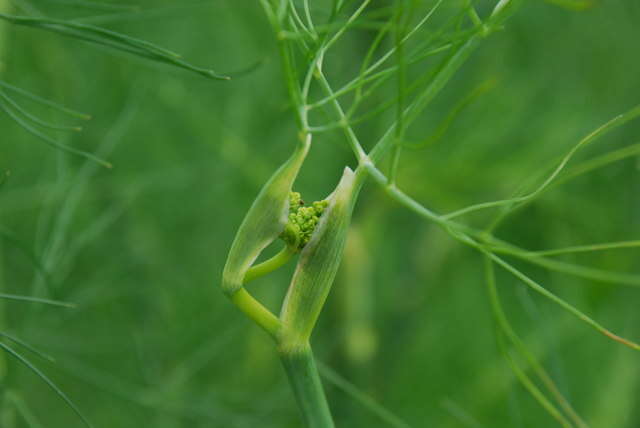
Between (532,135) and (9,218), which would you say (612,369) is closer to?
(532,135)

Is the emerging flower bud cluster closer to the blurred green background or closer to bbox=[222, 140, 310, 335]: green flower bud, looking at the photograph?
bbox=[222, 140, 310, 335]: green flower bud

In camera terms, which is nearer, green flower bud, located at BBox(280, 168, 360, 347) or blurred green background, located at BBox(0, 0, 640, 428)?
green flower bud, located at BBox(280, 168, 360, 347)

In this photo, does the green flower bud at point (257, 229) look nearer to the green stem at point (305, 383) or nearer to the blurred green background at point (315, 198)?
the green stem at point (305, 383)

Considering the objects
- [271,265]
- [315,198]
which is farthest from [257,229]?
[315,198]

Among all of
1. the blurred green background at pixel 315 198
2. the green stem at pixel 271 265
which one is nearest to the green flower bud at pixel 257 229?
the green stem at pixel 271 265

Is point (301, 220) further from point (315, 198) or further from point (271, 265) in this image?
point (315, 198)

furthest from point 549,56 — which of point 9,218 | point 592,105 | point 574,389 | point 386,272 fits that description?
point 9,218

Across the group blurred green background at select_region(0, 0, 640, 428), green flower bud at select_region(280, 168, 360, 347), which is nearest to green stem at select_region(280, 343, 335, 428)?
green flower bud at select_region(280, 168, 360, 347)
